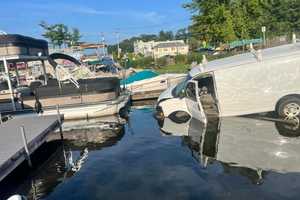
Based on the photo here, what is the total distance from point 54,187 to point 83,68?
1742 cm

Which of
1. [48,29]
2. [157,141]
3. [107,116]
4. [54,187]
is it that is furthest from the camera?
[48,29]

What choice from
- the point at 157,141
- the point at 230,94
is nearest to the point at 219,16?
the point at 230,94

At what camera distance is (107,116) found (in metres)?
21.0

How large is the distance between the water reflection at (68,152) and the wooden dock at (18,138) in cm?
69

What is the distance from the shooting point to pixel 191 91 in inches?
657


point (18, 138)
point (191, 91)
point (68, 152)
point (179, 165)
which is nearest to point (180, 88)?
point (191, 91)

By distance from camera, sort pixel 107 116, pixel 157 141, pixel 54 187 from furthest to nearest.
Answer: pixel 107 116 < pixel 157 141 < pixel 54 187

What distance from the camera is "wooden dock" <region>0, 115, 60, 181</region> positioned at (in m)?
10.4

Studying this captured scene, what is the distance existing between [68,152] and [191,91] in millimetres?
5678

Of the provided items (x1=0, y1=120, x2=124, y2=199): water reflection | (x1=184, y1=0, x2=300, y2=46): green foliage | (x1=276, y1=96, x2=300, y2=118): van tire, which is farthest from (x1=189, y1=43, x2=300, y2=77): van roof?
(x1=184, y1=0, x2=300, y2=46): green foliage

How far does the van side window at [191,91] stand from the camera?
16.4 metres

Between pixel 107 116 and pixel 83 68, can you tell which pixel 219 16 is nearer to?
pixel 83 68

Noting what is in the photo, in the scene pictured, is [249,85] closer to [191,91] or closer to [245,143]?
[191,91]

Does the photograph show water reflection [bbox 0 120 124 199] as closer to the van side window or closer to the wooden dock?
the wooden dock
